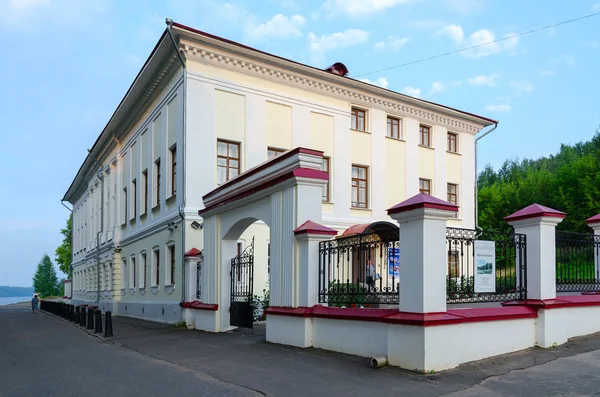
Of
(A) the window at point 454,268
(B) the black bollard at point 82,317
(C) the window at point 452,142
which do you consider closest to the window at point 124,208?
(B) the black bollard at point 82,317

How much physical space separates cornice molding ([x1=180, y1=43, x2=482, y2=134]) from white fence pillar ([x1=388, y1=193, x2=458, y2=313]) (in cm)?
1388

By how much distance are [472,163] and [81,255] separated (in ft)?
110

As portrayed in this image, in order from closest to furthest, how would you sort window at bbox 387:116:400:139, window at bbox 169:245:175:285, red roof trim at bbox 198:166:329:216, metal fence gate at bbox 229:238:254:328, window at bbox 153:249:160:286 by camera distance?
red roof trim at bbox 198:166:329:216
metal fence gate at bbox 229:238:254:328
window at bbox 169:245:175:285
window at bbox 153:249:160:286
window at bbox 387:116:400:139

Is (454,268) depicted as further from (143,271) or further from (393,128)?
(143,271)

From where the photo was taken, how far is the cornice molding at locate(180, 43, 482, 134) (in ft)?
67.5

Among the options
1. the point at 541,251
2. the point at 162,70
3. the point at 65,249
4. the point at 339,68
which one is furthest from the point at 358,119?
the point at 65,249

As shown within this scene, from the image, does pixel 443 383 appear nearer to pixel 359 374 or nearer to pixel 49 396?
pixel 359 374

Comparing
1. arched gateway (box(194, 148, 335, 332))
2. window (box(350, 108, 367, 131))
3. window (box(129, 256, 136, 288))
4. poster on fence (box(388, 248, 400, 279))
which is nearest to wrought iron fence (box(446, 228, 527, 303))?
poster on fence (box(388, 248, 400, 279))

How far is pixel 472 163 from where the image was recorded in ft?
99.6

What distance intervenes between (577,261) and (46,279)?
4704 inches

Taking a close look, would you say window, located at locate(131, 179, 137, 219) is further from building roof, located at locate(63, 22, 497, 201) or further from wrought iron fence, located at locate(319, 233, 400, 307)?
wrought iron fence, located at locate(319, 233, 400, 307)

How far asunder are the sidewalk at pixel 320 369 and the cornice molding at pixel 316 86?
1149 cm

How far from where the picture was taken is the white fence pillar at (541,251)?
9.83 metres

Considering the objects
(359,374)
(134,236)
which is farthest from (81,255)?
(359,374)
